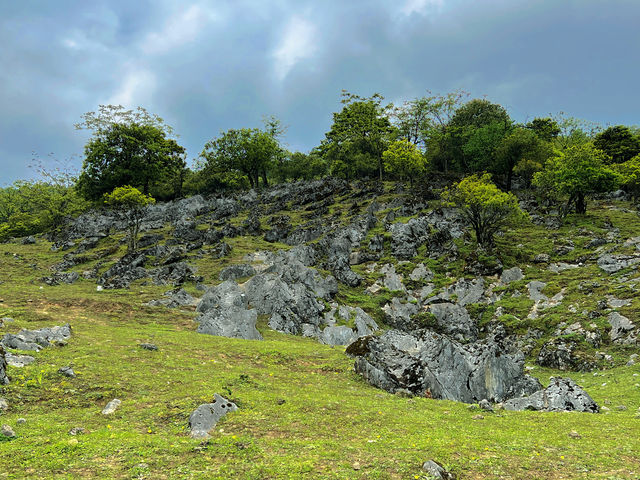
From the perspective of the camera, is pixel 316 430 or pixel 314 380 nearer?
pixel 316 430

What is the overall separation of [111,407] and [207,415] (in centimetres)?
380

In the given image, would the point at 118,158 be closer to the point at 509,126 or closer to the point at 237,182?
the point at 237,182

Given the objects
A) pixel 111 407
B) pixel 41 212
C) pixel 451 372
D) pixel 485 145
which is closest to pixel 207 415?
pixel 111 407

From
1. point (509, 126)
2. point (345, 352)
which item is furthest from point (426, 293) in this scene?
point (509, 126)

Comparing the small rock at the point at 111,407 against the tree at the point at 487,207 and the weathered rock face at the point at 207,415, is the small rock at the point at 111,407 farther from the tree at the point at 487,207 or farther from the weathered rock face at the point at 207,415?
the tree at the point at 487,207

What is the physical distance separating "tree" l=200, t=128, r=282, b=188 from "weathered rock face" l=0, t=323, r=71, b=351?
8946cm

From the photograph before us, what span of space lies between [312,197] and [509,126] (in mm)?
52610

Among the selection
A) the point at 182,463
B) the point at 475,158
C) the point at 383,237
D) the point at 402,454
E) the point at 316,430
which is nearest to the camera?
the point at 182,463

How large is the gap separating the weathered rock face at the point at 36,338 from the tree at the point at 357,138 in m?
82.7

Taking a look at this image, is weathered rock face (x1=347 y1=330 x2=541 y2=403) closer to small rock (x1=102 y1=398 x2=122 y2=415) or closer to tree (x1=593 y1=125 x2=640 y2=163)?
small rock (x1=102 y1=398 x2=122 y2=415)

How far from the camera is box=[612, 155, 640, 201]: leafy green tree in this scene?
54169mm

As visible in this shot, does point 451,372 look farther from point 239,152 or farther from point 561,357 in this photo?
point 239,152

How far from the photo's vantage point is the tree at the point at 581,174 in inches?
1972

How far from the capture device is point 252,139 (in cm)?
10406
